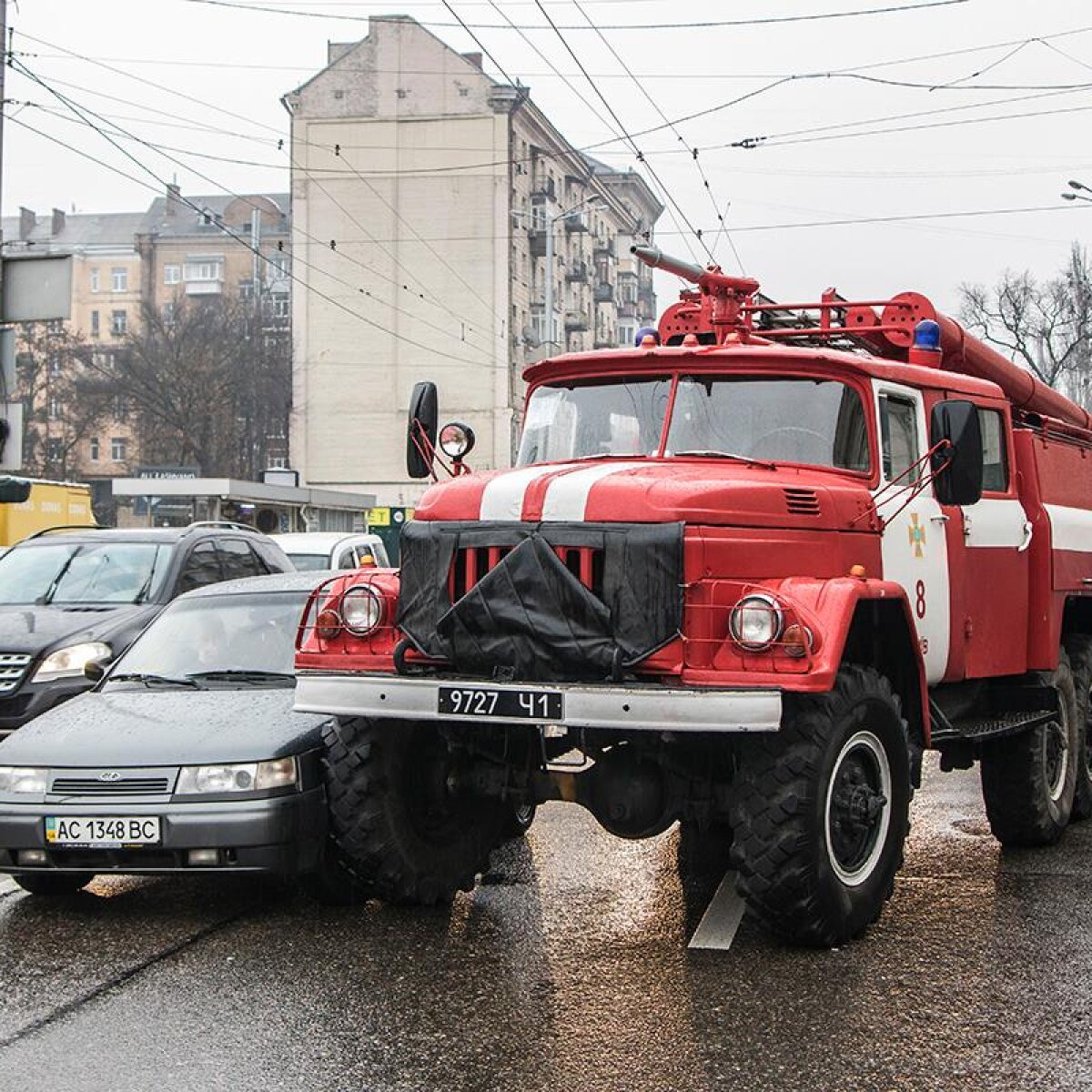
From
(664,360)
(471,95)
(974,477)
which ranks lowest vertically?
(974,477)

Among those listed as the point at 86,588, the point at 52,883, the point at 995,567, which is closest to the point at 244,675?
the point at 52,883

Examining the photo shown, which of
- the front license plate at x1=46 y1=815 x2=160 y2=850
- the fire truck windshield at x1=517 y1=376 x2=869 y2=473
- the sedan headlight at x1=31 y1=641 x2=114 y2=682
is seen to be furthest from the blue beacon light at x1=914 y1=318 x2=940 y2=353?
the sedan headlight at x1=31 y1=641 x2=114 y2=682

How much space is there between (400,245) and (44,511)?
3652 cm

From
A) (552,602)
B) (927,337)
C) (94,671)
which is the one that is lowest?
(94,671)

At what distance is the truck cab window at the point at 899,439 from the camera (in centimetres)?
799

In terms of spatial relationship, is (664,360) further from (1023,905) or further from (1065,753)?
(1065,753)

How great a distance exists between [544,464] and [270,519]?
32.2 meters

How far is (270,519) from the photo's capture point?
39438 millimetres

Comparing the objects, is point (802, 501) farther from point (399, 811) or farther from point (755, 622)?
point (399, 811)

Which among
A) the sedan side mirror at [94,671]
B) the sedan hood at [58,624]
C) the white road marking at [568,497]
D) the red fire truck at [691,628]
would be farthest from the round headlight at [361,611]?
the sedan hood at [58,624]

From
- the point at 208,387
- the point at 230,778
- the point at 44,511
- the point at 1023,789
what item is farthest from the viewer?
the point at 208,387

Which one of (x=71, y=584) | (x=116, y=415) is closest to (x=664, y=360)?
(x=71, y=584)

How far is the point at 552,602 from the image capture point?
6.71 meters

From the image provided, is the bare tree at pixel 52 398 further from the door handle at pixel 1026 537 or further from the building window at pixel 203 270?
the door handle at pixel 1026 537
